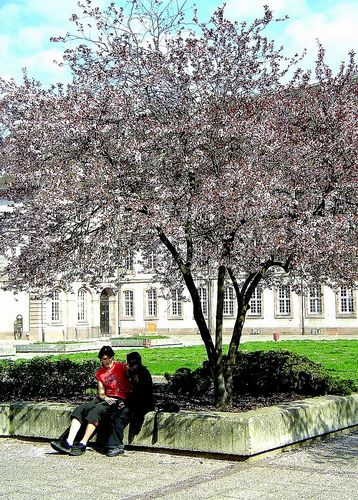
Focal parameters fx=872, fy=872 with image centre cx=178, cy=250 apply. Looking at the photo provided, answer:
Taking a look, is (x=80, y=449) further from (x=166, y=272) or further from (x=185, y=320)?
(x=185, y=320)

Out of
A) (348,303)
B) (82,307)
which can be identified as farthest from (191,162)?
(82,307)

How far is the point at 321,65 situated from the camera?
1223 cm

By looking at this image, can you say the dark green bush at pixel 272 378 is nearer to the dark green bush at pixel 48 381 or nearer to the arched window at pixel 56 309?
the dark green bush at pixel 48 381

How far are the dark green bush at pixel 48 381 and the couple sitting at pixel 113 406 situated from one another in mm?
2187

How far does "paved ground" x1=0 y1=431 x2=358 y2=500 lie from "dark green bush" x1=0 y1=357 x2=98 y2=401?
239 centimetres

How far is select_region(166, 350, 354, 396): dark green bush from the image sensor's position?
12812mm

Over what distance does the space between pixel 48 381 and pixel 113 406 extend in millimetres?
2902

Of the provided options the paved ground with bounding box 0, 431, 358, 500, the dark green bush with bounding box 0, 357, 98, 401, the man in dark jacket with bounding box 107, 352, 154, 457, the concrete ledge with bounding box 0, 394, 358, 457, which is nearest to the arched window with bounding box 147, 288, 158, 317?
the dark green bush with bounding box 0, 357, 98, 401

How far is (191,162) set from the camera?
11258 millimetres

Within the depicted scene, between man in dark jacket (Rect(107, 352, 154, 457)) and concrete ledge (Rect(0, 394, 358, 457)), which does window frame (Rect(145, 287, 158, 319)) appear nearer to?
concrete ledge (Rect(0, 394, 358, 457))

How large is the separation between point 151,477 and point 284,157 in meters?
A: 4.45

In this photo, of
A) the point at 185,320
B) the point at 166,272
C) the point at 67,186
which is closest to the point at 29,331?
the point at 185,320

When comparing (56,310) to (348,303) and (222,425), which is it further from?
(222,425)

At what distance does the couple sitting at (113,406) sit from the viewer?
10453 millimetres
